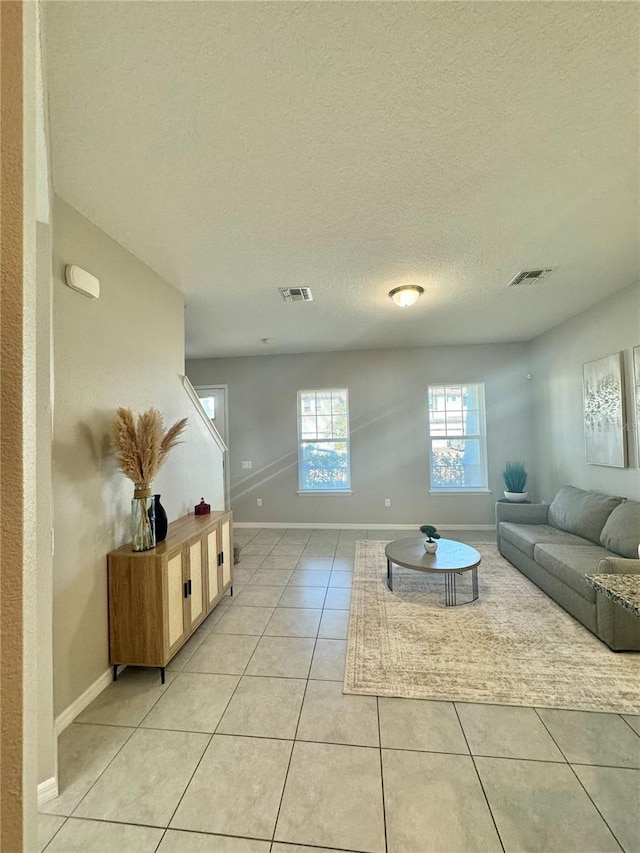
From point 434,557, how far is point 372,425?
2.70 metres

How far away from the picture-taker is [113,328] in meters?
2.23

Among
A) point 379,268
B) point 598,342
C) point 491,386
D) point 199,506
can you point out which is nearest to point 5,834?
point 199,506

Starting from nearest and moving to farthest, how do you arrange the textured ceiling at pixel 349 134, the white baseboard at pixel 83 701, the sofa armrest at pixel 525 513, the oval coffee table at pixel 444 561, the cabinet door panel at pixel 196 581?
the textured ceiling at pixel 349 134 < the white baseboard at pixel 83 701 < the cabinet door panel at pixel 196 581 < the oval coffee table at pixel 444 561 < the sofa armrest at pixel 525 513

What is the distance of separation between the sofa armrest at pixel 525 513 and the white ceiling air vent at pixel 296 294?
3242 mm

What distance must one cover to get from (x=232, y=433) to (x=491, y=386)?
416 centimetres

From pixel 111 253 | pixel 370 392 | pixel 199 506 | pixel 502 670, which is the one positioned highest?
pixel 111 253

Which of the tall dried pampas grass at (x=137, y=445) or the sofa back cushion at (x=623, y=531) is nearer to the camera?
the tall dried pampas grass at (x=137, y=445)

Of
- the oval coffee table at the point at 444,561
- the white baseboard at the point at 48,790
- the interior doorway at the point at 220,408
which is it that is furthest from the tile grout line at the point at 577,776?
the interior doorway at the point at 220,408

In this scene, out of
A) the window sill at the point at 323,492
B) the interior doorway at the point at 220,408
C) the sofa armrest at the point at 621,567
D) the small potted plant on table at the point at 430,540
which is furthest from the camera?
the interior doorway at the point at 220,408

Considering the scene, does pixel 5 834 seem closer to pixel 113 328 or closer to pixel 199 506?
pixel 113 328

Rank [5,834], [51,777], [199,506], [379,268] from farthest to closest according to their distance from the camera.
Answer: [199,506] → [379,268] → [51,777] → [5,834]

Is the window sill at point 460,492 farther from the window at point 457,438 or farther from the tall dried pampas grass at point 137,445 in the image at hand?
the tall dried pampas grass at point 137,445

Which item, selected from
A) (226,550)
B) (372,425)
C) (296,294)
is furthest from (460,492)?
(296,294)

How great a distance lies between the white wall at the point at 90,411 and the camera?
180 cm
